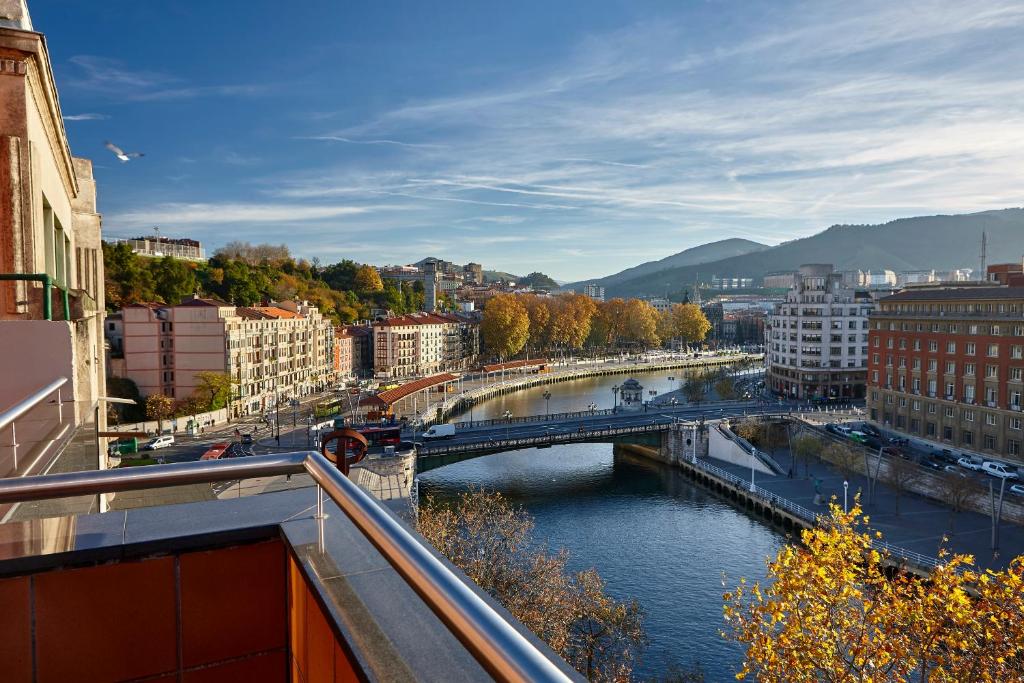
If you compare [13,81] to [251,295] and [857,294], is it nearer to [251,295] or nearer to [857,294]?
[251,295]

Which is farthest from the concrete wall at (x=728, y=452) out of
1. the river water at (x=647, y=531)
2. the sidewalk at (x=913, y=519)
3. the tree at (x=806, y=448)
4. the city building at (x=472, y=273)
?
the city building at (x=472, y=273)

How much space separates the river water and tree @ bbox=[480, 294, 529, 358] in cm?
2443

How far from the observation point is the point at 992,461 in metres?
21.3

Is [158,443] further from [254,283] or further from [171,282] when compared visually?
[254,283]

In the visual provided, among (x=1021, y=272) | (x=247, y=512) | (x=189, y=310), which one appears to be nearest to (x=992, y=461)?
(x=1021, y=272)

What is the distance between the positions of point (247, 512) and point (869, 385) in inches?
1161

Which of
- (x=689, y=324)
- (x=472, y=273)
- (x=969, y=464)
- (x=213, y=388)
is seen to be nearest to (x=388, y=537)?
(x=969, y=464)

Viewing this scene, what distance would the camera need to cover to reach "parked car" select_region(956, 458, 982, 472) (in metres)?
20.7

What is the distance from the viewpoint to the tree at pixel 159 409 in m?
25.3

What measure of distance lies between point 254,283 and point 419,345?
36.0 ft

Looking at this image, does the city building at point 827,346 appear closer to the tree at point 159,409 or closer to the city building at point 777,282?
the tree at point 159,409

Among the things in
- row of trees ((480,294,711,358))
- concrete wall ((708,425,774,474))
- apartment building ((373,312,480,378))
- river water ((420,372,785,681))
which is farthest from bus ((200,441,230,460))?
row of trees ((480,294,711,358))

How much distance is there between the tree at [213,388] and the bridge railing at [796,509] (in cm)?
1762

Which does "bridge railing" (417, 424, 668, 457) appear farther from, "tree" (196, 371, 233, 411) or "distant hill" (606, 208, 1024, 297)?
"distant hill" (606, 208, 1024, 297)
